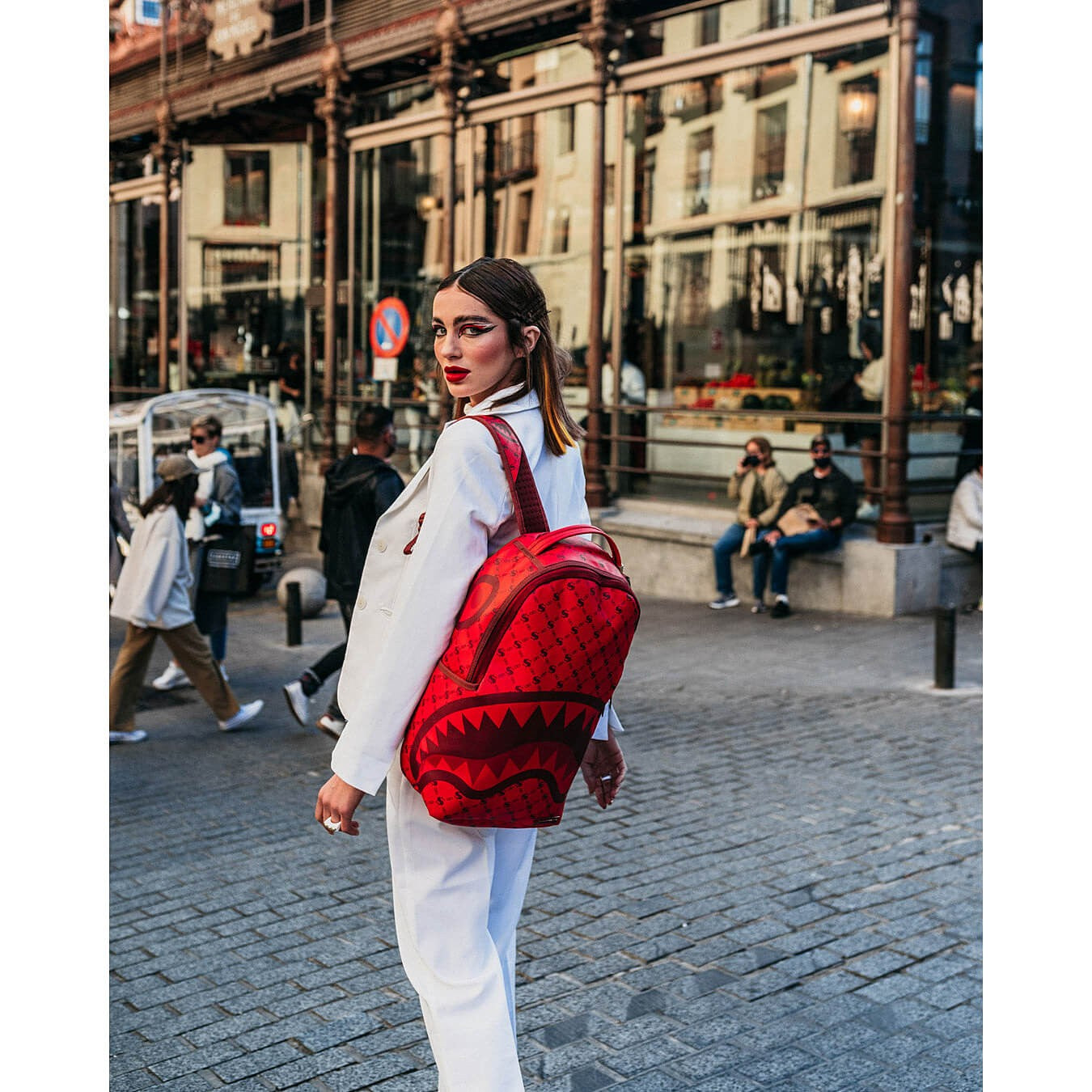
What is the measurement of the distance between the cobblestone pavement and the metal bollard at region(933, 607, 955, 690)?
0.64 metres

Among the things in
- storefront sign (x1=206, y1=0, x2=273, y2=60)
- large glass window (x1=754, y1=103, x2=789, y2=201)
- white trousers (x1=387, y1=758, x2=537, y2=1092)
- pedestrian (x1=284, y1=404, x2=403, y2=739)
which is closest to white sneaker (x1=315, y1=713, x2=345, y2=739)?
pedestrian (x1=284, y1=404, x2=403, y2=739)

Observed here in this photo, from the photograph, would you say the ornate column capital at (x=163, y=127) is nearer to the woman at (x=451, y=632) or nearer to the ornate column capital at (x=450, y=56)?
the ornate column capital at (x=450, y=56)

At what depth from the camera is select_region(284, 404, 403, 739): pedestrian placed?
707cm

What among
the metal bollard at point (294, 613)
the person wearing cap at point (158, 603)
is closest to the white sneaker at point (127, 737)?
the person wearing cap at point (158, 603)

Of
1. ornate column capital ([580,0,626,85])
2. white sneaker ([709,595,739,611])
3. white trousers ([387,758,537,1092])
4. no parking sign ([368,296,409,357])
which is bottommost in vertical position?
white sneaker ([709,595,739,611])

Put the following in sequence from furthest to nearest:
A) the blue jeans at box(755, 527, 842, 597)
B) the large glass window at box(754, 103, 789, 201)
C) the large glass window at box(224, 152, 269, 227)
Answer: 1. the large glass window at box(224, 152, 269, 227)
2. the large glass window at box(754, 103, 789, 201)
3. the blue jeans at box(755, 527, 842, 597)

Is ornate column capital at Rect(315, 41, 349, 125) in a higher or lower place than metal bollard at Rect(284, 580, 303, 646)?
higher

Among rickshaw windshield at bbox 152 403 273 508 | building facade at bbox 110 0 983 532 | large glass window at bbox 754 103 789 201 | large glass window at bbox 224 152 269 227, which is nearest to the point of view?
building facade at bbox 110 0 983 532

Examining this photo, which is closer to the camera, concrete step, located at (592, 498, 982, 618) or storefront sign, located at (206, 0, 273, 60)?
concrete step, located at (592, 498, 982, 618)

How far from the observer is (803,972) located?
13.8 ft

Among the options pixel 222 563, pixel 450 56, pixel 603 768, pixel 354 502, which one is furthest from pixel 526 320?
pixel 450 56

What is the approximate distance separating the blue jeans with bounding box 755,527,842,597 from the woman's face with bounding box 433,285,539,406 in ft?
29.9

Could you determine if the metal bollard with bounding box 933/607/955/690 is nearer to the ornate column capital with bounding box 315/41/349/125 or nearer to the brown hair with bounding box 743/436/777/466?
the brown hair with bounding box 743/436/777/466
